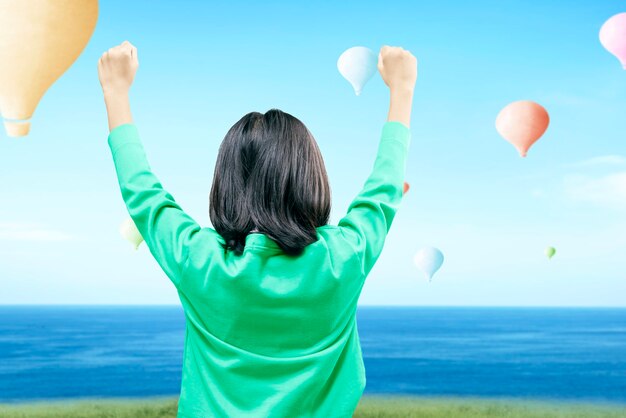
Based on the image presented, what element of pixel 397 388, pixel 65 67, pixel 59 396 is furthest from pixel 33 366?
pixel 65 67

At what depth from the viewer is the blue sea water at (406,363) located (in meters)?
46.9

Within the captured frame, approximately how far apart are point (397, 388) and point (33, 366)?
28.9 m

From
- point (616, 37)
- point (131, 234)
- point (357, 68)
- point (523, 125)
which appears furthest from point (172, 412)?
point (616, 37)

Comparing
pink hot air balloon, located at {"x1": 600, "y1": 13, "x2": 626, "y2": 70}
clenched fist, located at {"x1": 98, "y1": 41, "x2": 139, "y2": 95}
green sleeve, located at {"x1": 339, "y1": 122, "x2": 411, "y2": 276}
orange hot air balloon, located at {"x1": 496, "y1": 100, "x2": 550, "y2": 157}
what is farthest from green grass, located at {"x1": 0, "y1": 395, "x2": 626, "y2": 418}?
green sleeve, located at {"x1": 339, "y1": 122, "x2": 411, "y2": 276}

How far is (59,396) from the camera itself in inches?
1793

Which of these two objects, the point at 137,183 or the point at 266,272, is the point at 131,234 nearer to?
the point at 137,183

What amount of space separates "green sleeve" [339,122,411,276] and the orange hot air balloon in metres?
10.1

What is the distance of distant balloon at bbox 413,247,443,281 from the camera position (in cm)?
1698

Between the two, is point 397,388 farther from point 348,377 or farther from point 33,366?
point 348,377

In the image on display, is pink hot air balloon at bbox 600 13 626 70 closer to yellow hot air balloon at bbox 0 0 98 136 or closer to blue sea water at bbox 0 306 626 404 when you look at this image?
yellow hot air balloon at bbox 0 0 98 136

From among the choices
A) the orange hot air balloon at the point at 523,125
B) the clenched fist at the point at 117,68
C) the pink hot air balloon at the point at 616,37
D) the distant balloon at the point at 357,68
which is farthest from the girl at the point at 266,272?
the orange hot air balloon at the point at 523,125

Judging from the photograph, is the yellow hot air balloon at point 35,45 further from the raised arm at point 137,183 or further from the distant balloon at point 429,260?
the distant balloon at point 429,260

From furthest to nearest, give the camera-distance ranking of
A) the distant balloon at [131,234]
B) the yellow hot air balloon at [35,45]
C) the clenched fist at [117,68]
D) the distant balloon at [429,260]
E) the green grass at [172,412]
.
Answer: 1. the distant balloon at [429,260]
2. the green grass at [172,412]
3. the distant balloon at [131,234]
4. the yellow hot air balloon at [35,45]
5. the clenched fist at [117,68]

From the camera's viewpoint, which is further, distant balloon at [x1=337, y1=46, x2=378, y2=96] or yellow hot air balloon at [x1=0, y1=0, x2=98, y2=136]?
distant balloon at [x1=337, y1=46, x2=378, y2=96]
